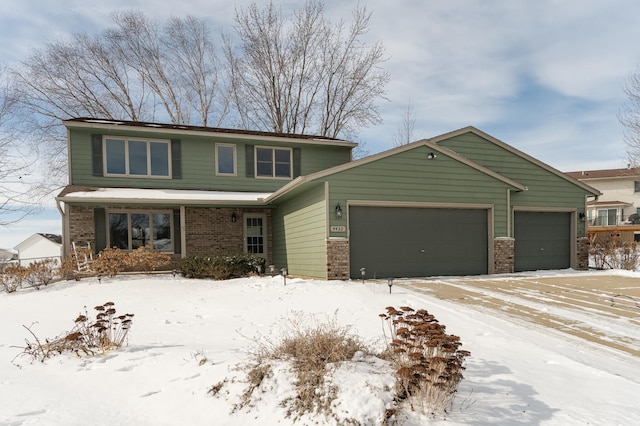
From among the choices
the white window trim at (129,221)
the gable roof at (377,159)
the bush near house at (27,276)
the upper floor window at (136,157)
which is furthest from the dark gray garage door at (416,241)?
the bush near house at (27,276)

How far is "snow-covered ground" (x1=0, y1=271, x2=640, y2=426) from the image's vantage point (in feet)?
9.28

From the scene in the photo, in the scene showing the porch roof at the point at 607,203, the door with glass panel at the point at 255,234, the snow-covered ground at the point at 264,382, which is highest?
the porch roof at the point at 607,203

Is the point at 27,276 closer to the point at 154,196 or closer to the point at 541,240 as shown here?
the point at 154,196

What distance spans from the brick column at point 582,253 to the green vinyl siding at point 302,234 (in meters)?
10.7

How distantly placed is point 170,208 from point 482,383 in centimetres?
1299

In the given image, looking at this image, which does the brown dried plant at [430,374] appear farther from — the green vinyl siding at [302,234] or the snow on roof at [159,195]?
the snow on roof at [159,195]

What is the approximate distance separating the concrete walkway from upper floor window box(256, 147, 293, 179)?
756cm

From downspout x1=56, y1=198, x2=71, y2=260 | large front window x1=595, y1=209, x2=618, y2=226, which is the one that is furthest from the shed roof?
downspout x1=56, y1=198, x2=71, y2=260

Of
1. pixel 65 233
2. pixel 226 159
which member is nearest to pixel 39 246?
pixel 65 233

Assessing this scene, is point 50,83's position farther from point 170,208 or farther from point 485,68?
point 485,68

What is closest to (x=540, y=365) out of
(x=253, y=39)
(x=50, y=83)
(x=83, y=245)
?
(x=83, y=245)

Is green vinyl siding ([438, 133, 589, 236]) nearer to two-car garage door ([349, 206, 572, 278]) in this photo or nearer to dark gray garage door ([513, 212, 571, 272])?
dark gray garage door ([513, 212, 571, 272])

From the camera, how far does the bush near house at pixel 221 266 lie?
11.6m

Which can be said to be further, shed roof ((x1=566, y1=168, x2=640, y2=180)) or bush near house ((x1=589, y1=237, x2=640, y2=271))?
shed roof ((x1=566, y1=168, x2=640, y2=180))
